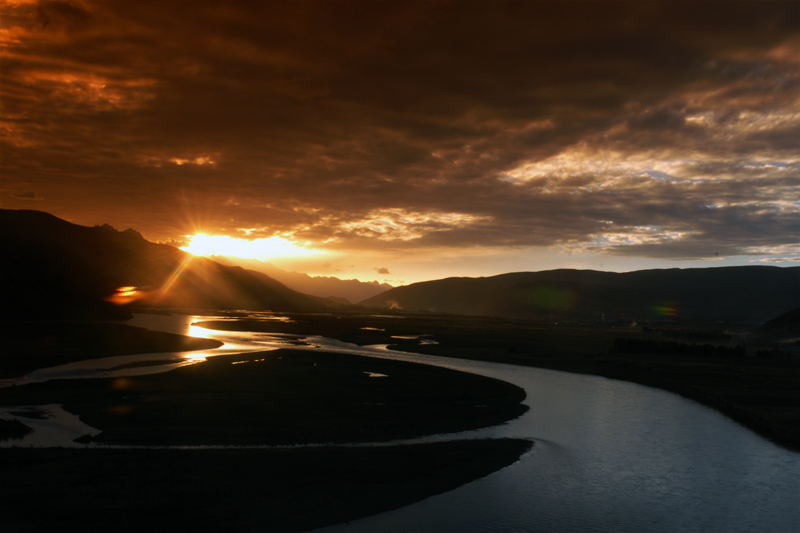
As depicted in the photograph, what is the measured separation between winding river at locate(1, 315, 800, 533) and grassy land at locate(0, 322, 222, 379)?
44134 mm

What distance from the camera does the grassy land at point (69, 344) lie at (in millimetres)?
56281

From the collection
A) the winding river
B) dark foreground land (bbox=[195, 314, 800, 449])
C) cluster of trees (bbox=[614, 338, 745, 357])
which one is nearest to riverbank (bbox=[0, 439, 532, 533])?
the winding river

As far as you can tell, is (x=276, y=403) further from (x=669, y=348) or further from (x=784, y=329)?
(x=784, y=329)

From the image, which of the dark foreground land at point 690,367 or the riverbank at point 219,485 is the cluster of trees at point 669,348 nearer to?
the dark foreground land at point 690,367

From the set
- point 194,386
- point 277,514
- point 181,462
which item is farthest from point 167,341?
point 277,514

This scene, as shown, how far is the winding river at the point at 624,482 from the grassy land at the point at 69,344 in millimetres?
44134

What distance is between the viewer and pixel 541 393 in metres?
48.9

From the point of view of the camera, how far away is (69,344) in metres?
72.9

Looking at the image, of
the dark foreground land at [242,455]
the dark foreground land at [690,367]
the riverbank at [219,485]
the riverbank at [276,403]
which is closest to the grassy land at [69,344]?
the riverbank at [276,403]

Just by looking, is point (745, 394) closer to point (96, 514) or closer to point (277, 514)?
point (277, 514)

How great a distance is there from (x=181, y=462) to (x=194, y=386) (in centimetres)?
1984

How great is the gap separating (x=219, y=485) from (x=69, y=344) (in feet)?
209

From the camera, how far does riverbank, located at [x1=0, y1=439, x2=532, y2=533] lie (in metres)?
18.2

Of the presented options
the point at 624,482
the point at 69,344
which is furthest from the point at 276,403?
the point at 69,344
